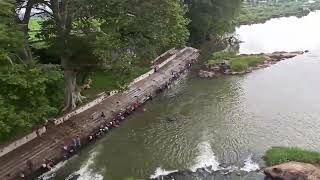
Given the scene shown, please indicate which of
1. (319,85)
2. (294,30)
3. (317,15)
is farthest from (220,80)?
(317,15)

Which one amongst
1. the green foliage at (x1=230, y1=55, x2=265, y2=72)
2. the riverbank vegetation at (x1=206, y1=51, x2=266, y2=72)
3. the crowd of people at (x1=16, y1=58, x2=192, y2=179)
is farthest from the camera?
the riverbank vegetation at (x1=206, y1=51, x2=266, y2=72)

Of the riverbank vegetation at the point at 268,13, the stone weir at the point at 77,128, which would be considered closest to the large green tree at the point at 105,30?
the stone weir at the point at 77,128

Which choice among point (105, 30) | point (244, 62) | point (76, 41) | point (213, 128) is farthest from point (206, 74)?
point (76, 41)

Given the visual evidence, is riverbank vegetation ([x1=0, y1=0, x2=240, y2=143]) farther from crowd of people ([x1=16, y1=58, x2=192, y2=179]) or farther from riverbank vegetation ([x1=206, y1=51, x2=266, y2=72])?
riverbank vegetation ([x1=206, y1=51, x2=266, y2=72])

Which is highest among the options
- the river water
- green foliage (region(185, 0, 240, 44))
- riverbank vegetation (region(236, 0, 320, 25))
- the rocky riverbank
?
green foliage (region(185, 0, 240, 44))

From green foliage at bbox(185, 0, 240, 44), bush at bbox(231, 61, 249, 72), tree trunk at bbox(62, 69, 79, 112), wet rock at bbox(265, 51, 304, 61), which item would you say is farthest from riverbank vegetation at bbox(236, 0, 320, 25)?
tree trunk at bbox(62, 69, 79, 112)

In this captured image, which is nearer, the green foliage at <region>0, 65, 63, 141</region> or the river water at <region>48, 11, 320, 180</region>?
the green foliage at <region>0, 65, 63, 141</region>

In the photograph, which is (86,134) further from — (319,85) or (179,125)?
(319,85)

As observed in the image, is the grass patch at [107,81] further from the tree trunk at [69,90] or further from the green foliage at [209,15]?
the green foliage at [209,15]
